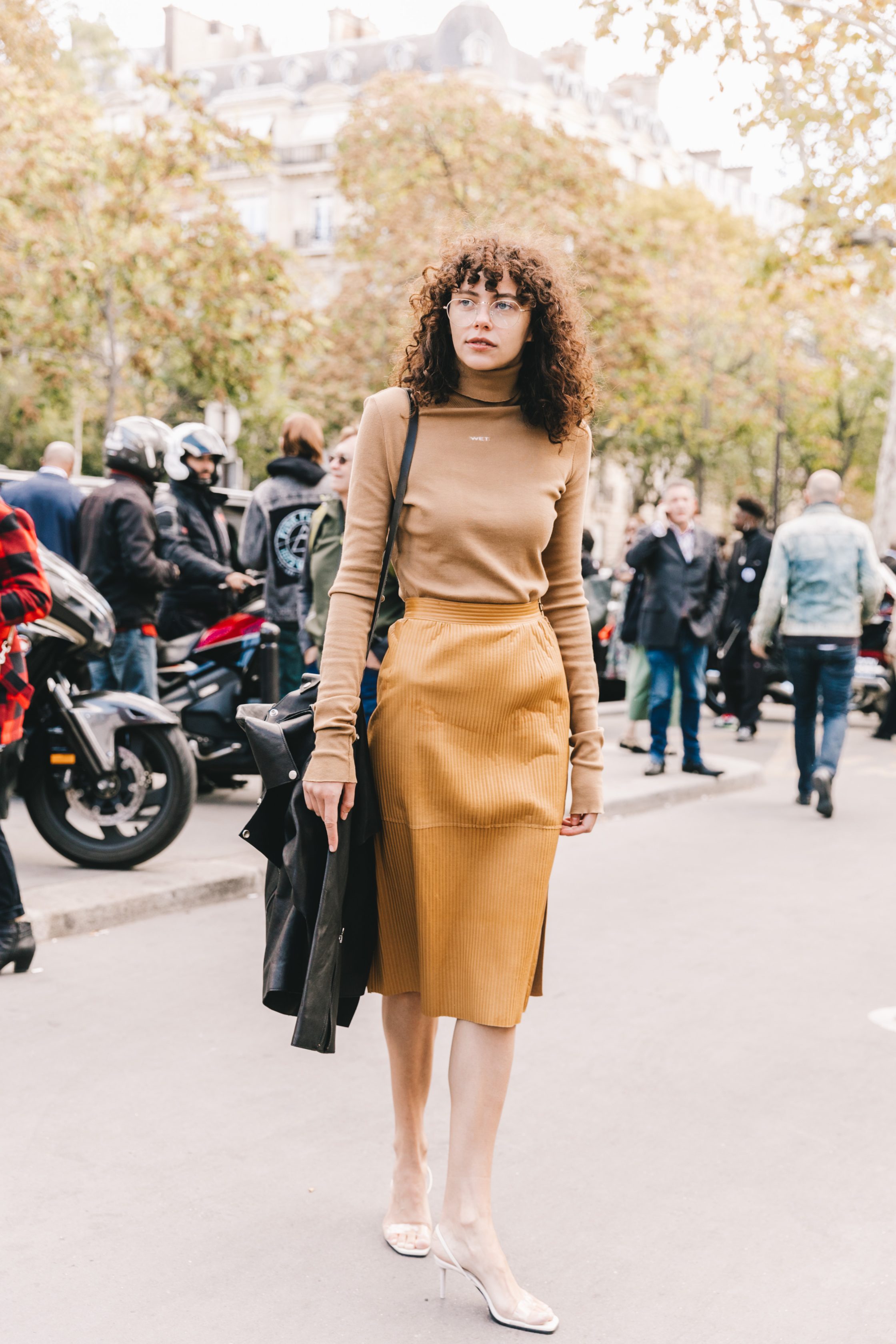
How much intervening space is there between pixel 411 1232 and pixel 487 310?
192 centimetres

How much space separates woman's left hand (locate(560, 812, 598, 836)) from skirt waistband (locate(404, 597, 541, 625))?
46 cm

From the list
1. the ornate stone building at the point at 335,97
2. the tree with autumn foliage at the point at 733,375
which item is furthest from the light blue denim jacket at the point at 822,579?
the ornate stone building at the point at 335,97

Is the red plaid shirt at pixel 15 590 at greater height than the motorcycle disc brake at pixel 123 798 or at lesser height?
greater

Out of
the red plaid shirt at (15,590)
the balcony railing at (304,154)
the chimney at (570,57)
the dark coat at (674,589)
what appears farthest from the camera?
the chimney at (570,57)

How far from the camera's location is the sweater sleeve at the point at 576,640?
3.10 metres

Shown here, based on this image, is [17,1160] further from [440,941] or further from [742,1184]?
[742,1184]

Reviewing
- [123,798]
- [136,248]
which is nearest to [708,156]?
[136,248]

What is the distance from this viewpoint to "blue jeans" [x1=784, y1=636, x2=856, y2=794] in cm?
925

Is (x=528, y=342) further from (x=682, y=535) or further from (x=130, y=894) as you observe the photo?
(x=682, y=535)

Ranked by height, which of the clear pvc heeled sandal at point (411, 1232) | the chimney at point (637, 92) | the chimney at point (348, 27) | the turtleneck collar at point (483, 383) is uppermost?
the chimney at point (348, 27)

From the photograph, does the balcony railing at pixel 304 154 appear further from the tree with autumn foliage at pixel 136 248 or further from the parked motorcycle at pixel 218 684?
the parked motorcycle at pixel 218 684

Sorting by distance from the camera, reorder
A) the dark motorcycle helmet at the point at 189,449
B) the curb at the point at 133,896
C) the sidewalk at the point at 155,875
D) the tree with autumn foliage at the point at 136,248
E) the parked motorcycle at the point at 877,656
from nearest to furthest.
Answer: the curb at the point at 133,896 < the sidewalk at the point at 155,875 < the dark motorcycle helmet at the point at 189,449 < the parked motorcycle at the point at 877,656 < the tree with autumn foliage at the point at 136,248

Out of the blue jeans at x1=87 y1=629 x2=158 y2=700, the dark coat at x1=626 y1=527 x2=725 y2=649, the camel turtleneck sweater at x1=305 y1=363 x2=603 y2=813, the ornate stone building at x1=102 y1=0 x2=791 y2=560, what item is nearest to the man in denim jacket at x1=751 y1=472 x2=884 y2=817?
the dark coat at x1=626 y1=527 x2=725 y2=649

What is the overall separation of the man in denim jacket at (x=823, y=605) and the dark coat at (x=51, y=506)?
4.22 metres
